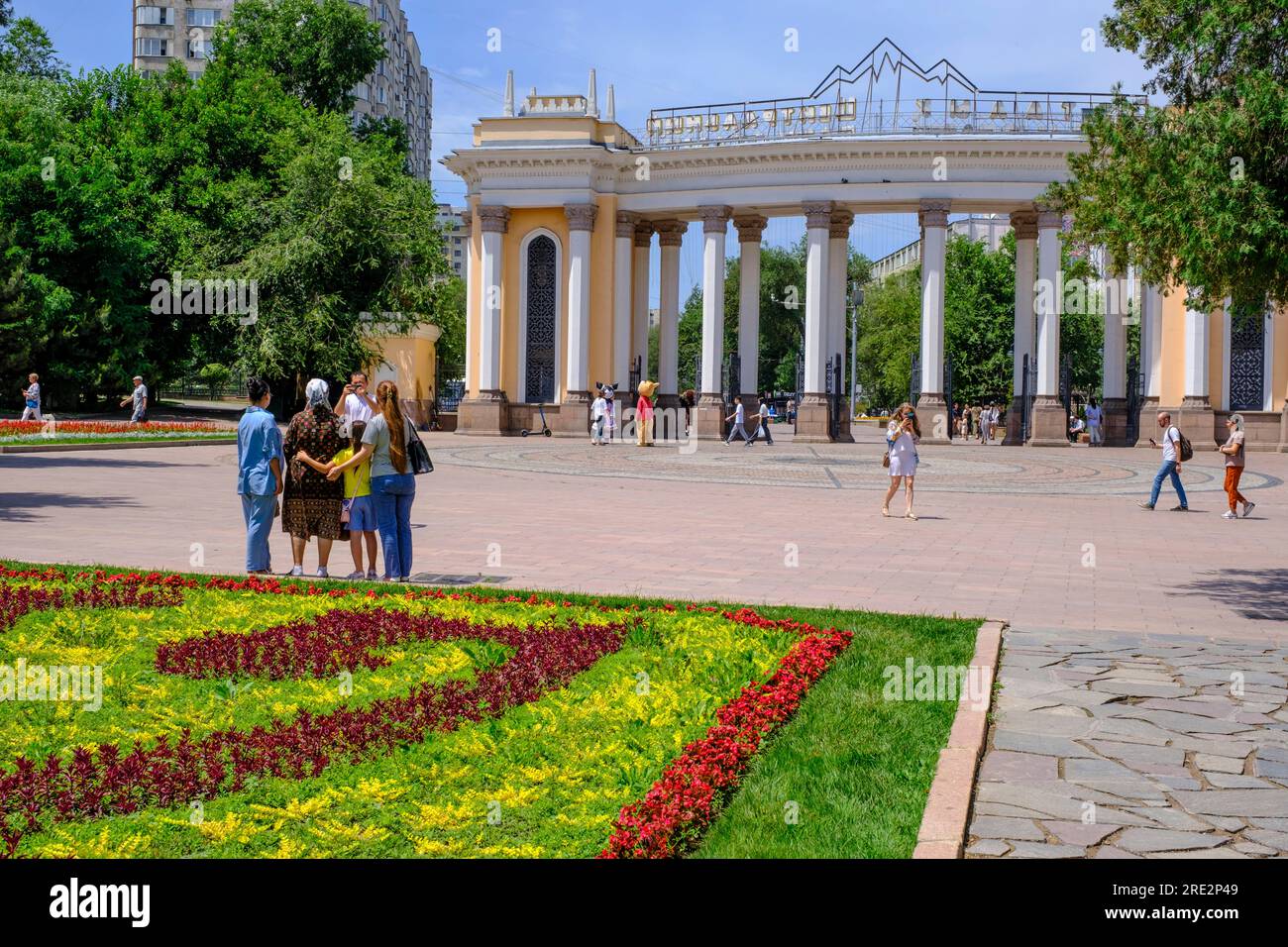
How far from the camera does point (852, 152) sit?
45375 mm

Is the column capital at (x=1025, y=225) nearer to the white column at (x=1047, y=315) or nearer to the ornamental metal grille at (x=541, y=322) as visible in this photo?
the white column at (x=1047, y=315)

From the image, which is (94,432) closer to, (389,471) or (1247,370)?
(389,471)

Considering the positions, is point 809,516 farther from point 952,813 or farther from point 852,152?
point 852,152

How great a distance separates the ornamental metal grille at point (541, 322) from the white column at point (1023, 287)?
55.6ft

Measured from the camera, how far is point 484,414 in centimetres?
4844

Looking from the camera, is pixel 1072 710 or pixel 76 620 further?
pixel 76 620

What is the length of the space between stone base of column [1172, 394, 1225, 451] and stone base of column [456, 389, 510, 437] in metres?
23.4

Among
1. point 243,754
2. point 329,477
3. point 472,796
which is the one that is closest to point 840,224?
point 329,477

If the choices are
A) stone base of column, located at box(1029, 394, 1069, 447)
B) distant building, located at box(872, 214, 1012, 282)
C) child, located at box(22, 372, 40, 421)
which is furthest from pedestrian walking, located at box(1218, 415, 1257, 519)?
distant building, located at box(872, 214, 1012, 282)

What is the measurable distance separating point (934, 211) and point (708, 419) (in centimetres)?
1059

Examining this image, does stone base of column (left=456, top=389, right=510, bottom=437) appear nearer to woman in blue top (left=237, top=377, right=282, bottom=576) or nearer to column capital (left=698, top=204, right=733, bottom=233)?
column capital (left=698, top=204, right=733, bottom=233)

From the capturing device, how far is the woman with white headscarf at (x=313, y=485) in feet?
37.1
